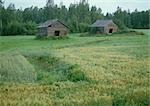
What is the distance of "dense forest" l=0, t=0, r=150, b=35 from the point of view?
7419cm

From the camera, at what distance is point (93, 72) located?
16.6 meters

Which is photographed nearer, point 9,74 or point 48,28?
point 9,74

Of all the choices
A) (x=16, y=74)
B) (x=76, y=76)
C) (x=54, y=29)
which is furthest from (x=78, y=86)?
(x=54, y=29)

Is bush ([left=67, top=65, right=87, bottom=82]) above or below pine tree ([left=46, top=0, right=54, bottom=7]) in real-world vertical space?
below

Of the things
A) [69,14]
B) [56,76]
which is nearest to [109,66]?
[56,76]

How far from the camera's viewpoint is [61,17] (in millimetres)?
91312

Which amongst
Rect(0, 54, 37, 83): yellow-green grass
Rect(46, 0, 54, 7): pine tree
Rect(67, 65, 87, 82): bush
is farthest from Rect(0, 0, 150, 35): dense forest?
Rect(67, 65, 87, 82): bush

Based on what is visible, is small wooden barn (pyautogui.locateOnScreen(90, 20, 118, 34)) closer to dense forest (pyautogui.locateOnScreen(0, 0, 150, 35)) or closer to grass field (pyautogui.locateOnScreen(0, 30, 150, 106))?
dense forest (pyautogui.locateOnScreen(0, 0, 150, 35))

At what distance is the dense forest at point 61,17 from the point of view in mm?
74188

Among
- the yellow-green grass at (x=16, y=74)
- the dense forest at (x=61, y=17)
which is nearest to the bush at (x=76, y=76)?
the yellow-green grass at (x=16, y=74)

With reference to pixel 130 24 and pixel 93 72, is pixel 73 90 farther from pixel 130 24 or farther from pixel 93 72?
pixel 130 24

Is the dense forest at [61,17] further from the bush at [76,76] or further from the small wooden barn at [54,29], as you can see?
the bush at [76,76]

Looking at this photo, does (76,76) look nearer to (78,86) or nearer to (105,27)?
(78,86)

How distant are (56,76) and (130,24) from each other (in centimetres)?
8385
